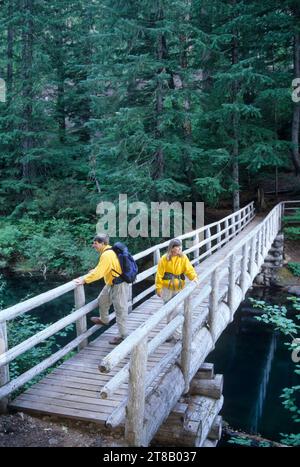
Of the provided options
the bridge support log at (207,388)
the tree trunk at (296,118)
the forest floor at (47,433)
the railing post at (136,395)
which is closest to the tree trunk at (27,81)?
the tree trunk at (296,118)

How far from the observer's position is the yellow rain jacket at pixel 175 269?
6.32m

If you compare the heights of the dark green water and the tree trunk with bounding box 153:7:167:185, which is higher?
the tree trunk with bounding box 153:7:167:185

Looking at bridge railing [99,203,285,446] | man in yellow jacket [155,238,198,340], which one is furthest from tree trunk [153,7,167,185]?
man in yellow jacket [155,238,198,340]

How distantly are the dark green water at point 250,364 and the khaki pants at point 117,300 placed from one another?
481 cm

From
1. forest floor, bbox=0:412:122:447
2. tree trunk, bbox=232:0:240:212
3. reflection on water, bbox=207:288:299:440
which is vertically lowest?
reflection on water, bbox=207:288:299:440

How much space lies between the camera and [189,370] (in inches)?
222

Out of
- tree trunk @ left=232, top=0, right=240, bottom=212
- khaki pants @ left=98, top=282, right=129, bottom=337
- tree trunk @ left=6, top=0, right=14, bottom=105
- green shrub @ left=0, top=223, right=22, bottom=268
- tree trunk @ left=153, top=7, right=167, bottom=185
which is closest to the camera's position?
khaki pants @ left=98, top=282, right=129, bottom=337

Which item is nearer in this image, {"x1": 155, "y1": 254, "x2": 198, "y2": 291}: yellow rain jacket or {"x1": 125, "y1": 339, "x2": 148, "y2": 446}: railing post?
{"x1": 125, "y1": 339, "x2": 148, "y2": 446}: railing post

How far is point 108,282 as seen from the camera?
243 inches

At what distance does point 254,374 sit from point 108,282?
8540 mm

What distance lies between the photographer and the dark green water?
10438 millimetres

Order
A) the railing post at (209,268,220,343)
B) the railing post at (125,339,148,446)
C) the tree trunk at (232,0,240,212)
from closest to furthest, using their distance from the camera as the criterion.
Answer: the railing post at (125,339,148,446) < the railing post at (209,268,220,343) < the tree trunk at (232,0,240,212)

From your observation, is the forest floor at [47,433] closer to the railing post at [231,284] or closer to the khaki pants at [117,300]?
the khaki pants at [117,300]

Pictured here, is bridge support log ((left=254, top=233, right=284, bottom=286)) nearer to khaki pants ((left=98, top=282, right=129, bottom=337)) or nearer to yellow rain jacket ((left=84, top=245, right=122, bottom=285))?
khaki pants ((left=98, top=282, right=129, bottom=337))
